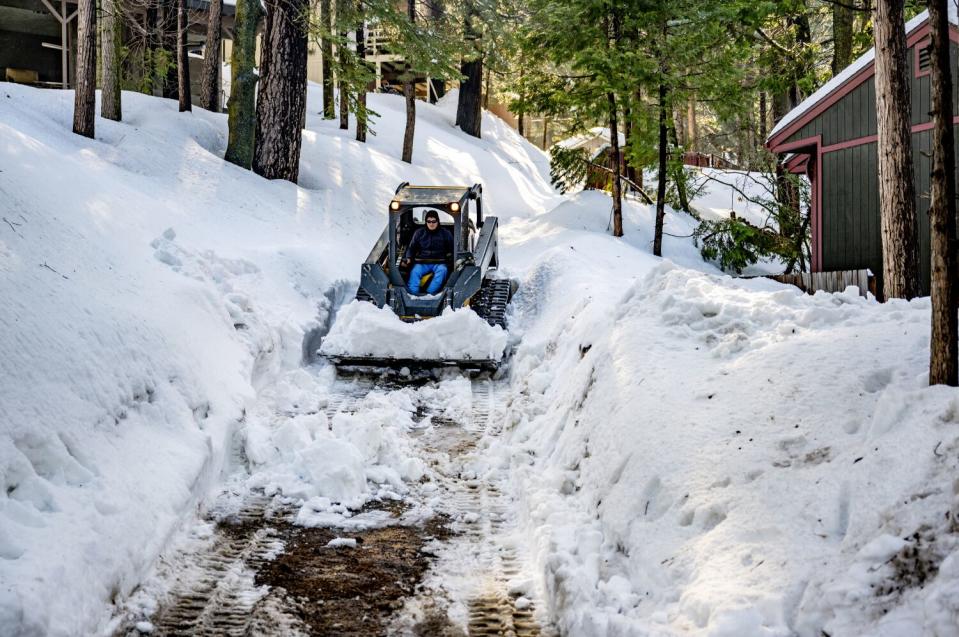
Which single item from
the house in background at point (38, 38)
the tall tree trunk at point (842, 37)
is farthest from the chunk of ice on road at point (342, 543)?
the house in background at point (38, 38)

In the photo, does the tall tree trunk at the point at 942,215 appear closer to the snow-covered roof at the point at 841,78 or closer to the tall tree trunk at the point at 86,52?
the snow-covered roof at the point at 841,78

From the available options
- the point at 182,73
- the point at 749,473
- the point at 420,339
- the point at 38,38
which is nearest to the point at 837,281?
the point at 420,339

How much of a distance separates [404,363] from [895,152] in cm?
585

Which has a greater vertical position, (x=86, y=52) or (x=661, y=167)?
(x=86, y=52)

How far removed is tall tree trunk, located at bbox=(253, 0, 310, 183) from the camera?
670 inches

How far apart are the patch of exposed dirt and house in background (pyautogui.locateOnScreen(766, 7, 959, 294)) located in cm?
931

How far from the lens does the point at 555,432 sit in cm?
730

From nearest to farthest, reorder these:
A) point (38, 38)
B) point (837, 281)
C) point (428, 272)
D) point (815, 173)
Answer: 1. point (837, 281)
2. point (428, 272)
3. point (815, 173)
4. point (38, 38)

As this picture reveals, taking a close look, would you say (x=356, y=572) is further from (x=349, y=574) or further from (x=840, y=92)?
(x=840, y=92)


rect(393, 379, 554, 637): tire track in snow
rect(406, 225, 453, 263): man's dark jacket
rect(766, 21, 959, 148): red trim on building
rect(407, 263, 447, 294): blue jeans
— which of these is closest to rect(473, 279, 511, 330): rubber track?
rect(407, 263, 447, 294): blue jeans

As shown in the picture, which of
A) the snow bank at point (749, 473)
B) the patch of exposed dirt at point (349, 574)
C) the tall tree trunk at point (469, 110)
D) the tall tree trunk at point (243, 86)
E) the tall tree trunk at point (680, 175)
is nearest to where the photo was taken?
the snow bank at point (749, 473)

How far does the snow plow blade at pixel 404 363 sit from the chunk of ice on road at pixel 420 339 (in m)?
0.05

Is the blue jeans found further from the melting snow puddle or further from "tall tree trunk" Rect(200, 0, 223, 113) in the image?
"tall tree trunk" Rect(200, 0, 223, 113)

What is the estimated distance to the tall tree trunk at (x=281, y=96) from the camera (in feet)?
55.8
